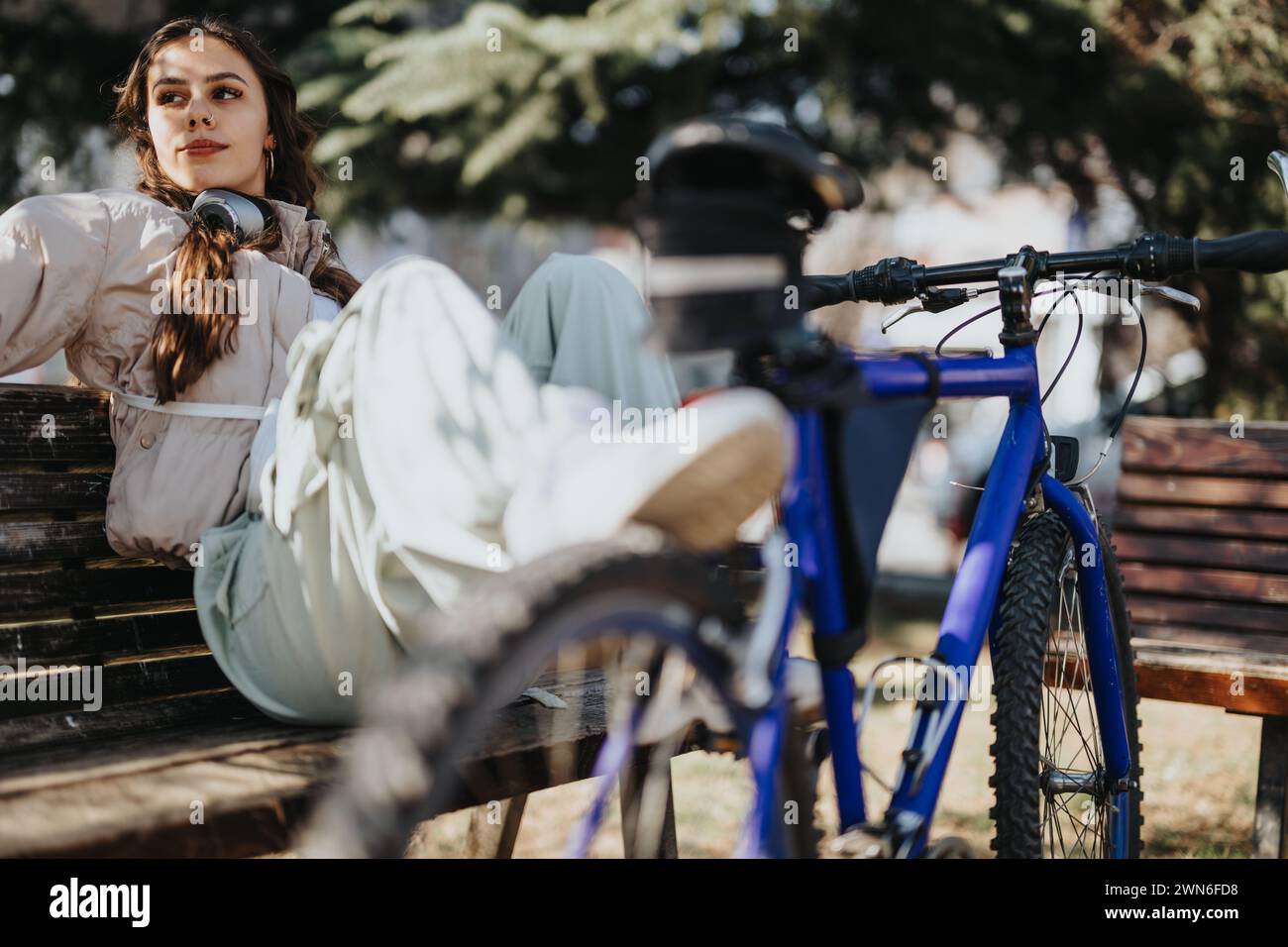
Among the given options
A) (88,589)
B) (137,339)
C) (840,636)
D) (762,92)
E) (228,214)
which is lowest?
(840,636)

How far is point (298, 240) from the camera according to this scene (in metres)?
2.41

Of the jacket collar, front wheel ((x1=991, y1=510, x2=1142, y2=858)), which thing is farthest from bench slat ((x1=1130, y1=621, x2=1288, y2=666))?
the jacket collar

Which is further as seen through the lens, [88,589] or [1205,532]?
[1205,532]

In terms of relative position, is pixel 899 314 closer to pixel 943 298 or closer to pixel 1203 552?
pixel 943 298

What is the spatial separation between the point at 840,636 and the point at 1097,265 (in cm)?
97

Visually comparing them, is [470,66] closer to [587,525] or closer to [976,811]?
[976,811]

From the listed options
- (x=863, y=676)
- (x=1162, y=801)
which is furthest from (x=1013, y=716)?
(x=863, y=676)

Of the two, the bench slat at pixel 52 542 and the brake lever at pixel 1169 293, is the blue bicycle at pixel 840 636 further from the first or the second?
the bench slat at pixel 52 542

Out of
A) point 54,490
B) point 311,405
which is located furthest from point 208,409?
point 311,405

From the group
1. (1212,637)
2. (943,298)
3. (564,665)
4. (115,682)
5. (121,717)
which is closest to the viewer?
(564,665)

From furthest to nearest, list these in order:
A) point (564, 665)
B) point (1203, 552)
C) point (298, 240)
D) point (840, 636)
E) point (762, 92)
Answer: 1. point (762, 92)
2. point (1203, 552)
3. point (298, 240)
4. point (840, 636)
5. point (564, 665)

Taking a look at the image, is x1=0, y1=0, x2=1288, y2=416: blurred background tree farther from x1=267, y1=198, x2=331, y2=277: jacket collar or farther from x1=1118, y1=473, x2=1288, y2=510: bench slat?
x1=267, y1=198, x2=331, y2=277: jacket collar

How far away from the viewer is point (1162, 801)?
13.1ft
